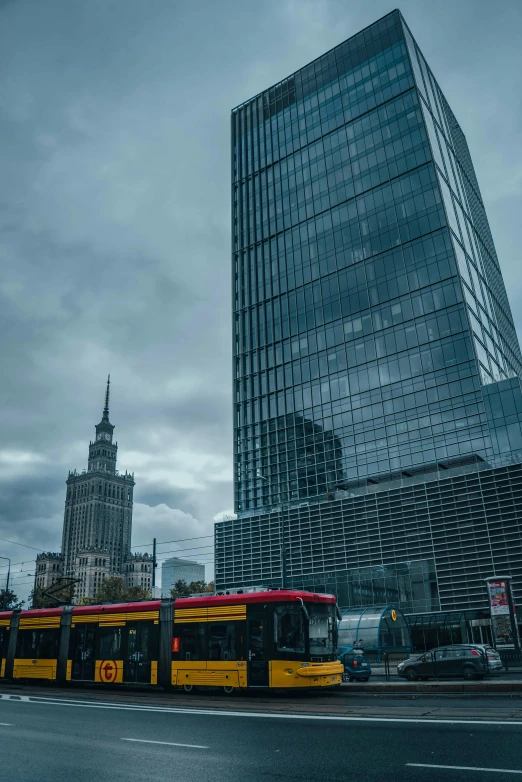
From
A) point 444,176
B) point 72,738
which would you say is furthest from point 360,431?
point 72,738

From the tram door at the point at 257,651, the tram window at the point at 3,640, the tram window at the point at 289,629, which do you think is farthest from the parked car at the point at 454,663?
the tram window at the point at 3,640

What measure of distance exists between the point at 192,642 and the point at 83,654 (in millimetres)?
6750

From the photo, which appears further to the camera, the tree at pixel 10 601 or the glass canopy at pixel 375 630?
the tree at pixel 10 601

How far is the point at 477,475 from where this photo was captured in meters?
53.5

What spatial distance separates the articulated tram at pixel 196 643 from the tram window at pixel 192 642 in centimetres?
3

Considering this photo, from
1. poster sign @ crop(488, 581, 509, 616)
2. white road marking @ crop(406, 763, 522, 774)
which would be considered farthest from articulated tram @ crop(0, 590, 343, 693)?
poster sign @ crop(488, 581, 509, 616)

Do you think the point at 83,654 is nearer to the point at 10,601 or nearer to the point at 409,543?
the point at 409,543

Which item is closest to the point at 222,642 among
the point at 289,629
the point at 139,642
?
the point at 289,629

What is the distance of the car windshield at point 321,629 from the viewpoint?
20.1 m

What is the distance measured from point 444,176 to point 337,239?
16.8m

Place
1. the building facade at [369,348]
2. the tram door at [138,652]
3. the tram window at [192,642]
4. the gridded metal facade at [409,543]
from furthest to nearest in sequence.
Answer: the building facade at [369,348] < the gridded metal facade at [409,543] < the tram door at [138,652] < the tram window at [192,642]

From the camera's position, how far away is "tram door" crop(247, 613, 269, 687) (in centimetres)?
1962

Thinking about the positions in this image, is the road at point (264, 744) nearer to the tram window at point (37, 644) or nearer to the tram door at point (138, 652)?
the tram door at point (138, 652)

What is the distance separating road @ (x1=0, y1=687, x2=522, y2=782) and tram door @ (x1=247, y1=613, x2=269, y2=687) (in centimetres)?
333
